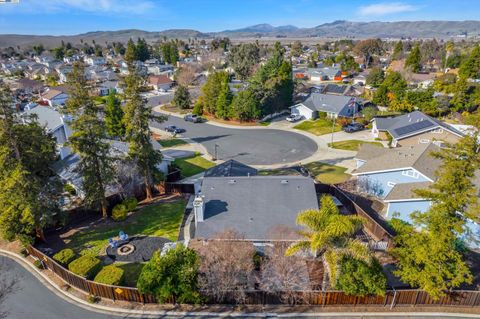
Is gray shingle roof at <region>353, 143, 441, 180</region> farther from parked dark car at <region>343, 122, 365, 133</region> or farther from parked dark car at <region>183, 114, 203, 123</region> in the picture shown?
parked dark car at <region>183, 114, 203, 123</region>

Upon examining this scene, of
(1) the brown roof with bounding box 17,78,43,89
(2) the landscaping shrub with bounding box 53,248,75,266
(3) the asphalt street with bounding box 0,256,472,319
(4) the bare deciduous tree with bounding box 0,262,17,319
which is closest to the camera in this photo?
(3) the asphalt street with bounding box 0,256,472,319

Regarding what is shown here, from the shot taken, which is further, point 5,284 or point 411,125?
point 411,125

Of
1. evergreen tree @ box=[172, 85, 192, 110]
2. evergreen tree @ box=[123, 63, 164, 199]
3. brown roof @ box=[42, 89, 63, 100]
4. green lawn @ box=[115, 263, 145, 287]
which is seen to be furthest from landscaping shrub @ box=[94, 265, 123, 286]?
brown roof @ box=[42, 89, 63, 100]

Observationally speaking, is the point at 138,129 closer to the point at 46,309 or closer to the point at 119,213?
the point at 119,213

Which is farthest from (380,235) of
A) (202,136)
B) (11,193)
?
(202,136)

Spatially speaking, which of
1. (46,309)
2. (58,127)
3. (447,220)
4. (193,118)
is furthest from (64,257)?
(193,118)

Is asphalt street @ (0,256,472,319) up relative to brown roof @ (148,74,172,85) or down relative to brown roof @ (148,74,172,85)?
down

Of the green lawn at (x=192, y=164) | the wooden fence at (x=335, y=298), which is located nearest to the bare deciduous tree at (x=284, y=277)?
the wooden fence at (x=335, y=298)
